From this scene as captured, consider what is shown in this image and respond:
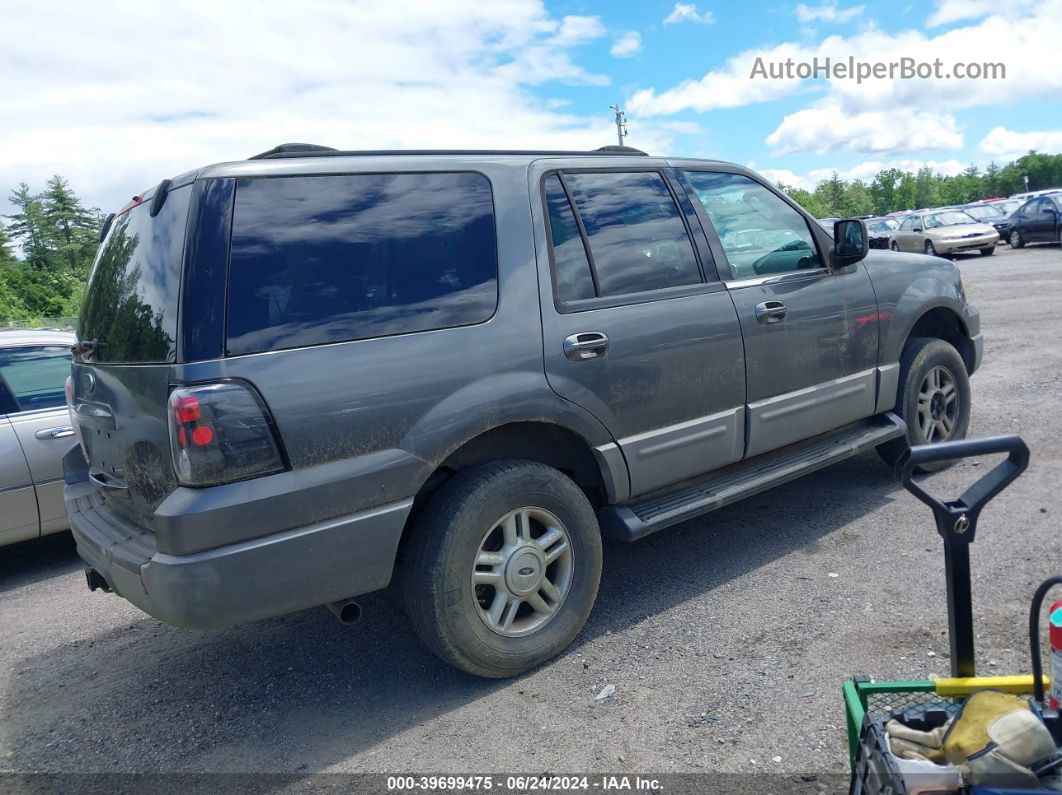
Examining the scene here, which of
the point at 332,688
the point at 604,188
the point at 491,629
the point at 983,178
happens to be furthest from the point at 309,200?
the point at 983,178

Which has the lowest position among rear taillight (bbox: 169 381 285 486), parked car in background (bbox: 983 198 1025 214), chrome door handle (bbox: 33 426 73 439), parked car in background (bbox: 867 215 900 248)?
chrome door handle (bbox: 33 426 73 439)

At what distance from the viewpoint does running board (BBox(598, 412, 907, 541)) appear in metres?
3.76

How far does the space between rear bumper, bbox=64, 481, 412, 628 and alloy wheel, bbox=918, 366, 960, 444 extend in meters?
3.62

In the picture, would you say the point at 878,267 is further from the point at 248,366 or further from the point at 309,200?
the point at 248,366

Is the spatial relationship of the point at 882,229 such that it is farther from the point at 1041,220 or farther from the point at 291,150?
the point at 291,150

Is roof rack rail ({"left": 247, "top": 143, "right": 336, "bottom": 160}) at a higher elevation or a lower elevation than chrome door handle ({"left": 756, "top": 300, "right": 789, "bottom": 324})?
higher

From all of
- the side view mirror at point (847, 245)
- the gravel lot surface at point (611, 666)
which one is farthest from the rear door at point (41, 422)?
the side view mirror at point (847, 245)

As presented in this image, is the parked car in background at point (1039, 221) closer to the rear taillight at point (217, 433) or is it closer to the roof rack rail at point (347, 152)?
the roof rack rail at point (347, 152)

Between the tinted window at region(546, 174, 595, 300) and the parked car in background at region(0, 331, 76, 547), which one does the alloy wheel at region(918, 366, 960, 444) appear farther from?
the parked car in background at region(0, 331, 76, 547)

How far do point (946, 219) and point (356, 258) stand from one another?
27.9 meters

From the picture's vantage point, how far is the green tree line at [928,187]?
9544 centimetres

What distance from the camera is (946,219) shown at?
87.8 ft

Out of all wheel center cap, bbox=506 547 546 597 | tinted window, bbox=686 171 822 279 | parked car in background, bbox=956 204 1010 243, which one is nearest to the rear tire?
tinted window, bbox=686 171 822 279

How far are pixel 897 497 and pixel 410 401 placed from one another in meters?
3.38
